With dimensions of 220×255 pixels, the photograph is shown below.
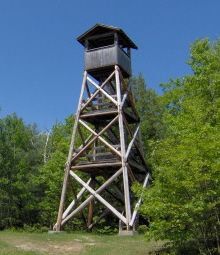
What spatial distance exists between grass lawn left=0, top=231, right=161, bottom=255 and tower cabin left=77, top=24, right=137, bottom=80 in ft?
36.0

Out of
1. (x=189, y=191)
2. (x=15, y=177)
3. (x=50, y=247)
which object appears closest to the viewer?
(x=189, y=191)

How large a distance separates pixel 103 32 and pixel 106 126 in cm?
639

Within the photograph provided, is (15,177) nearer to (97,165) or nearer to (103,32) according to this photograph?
(97,165)

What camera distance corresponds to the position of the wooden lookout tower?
24.4 metres

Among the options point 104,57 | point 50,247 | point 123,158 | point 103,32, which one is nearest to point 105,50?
point 104,57

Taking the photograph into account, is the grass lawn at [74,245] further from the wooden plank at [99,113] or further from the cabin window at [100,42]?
the cabin window at [100,42]

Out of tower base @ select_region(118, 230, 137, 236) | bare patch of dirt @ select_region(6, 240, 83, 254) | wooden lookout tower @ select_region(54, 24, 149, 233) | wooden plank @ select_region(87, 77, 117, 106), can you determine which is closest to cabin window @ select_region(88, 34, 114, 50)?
wooden lookout tower @ select_region(54, 24, 149, 233)

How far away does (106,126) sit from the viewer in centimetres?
2567

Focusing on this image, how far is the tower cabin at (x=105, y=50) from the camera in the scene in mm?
26562

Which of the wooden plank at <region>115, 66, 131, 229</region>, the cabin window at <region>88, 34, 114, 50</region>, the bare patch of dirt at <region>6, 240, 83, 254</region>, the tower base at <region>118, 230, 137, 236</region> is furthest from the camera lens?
the cabin window at <region>88, 34, 114, 50</region>

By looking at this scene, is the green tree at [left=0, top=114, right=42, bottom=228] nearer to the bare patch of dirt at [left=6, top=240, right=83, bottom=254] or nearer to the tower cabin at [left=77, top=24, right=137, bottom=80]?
the tower cabin at [left=77, top=24, right=137, bottom=80]

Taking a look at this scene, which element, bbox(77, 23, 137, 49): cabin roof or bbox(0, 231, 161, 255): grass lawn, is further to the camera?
bbox(77, 23, 137, 49): cabin roof

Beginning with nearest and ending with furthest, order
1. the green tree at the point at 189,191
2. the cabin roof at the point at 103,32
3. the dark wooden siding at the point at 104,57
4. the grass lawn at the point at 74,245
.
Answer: the green tree at the point at 189,191 → the grass lawn at the point at 74,245 → the dark wooden siding at the point at 104,57 → the cabin roof at the point at 103,32

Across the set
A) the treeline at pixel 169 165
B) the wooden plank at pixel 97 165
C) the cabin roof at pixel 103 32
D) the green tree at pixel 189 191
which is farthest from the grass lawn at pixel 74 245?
the cabin roof at pixel 103 32
